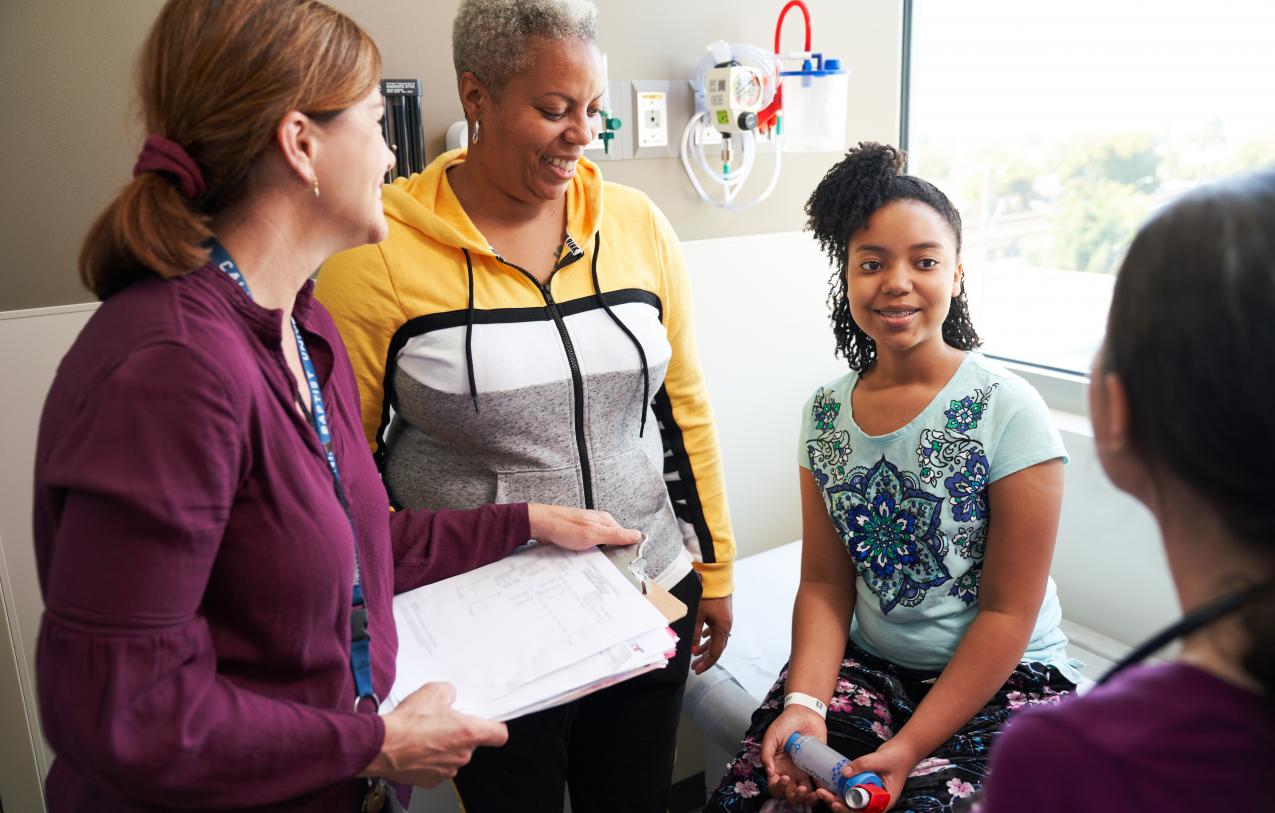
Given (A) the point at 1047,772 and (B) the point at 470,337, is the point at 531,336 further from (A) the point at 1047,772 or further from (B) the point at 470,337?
(A) the point at 1047,772

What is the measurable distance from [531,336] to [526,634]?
0.44 meters

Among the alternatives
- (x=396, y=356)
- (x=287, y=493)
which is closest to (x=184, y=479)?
(x=287, y=493)

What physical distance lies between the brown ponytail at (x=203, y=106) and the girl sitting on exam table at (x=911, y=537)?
2.96ft

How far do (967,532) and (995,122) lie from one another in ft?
4.99

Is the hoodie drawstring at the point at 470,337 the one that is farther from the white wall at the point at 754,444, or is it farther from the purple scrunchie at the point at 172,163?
the white wall at the point at 754,444

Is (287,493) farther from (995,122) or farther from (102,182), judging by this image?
(995,122)

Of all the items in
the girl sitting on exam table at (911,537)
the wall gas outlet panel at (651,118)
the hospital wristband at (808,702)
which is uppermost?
the wall gas outlet panel at (651,118)

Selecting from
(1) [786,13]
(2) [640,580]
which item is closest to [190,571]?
(2) [640,580]

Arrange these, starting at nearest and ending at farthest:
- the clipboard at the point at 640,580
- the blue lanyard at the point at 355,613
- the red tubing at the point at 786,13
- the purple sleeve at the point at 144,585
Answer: the purple sleeve at the point at 144,585
the blue lanyard at the point at 355,613
the clipboard at the point at 640,580
the red tubing at the point at 786,13

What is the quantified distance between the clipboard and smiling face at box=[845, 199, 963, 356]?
19.7 inches

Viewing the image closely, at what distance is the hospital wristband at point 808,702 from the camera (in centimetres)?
136

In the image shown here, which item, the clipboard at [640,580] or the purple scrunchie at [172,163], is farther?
the clipboard at [640,580]

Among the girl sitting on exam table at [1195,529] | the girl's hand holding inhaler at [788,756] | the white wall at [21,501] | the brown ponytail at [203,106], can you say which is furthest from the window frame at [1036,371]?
the white wall at [21,501]

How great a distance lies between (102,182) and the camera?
1.59m
